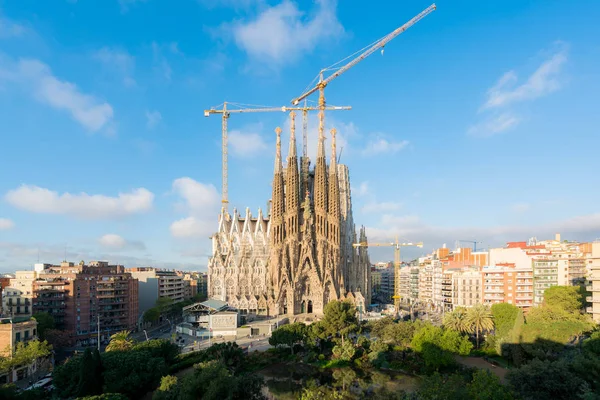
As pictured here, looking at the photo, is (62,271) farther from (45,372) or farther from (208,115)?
(208,115)

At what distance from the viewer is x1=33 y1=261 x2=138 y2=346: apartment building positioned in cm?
5644

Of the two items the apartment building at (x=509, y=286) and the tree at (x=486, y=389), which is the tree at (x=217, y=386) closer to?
the tree at (x=486, y=389)

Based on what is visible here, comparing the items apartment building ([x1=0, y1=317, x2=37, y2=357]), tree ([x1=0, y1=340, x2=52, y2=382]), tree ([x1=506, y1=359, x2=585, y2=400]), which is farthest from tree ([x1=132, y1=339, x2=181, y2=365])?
tree ([x1=506, y1=359, x2=585, y2=400])

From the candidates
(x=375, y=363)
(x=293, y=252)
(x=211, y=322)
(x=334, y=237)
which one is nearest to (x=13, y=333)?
(x=211, y=322)

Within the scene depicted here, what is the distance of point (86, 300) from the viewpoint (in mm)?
58281

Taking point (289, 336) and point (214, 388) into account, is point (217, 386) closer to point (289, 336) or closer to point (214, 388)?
point (214, 388)

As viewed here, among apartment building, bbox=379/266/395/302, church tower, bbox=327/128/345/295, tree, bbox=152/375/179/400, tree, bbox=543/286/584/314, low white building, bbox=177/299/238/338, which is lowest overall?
apartment building, bbox=379/266/395/302

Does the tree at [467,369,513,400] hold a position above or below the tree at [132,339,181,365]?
above

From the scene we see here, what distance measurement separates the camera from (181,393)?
25.2 metres

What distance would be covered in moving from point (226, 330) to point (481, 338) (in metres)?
32.5

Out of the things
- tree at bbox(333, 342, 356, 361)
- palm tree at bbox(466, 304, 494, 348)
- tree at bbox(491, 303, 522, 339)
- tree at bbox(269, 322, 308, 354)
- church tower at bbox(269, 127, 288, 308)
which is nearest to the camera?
tree at bbox(333, 342, 356, 361)

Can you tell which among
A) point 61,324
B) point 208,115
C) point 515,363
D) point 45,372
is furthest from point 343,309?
point 208,115

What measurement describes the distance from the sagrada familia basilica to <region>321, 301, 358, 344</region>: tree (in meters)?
23.7

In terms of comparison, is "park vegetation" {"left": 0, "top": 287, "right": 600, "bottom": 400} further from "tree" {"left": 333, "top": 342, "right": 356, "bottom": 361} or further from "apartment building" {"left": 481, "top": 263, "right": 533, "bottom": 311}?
"apartment building" {"left": 481, "top": 263, "right": 533, "bottom": 311}
